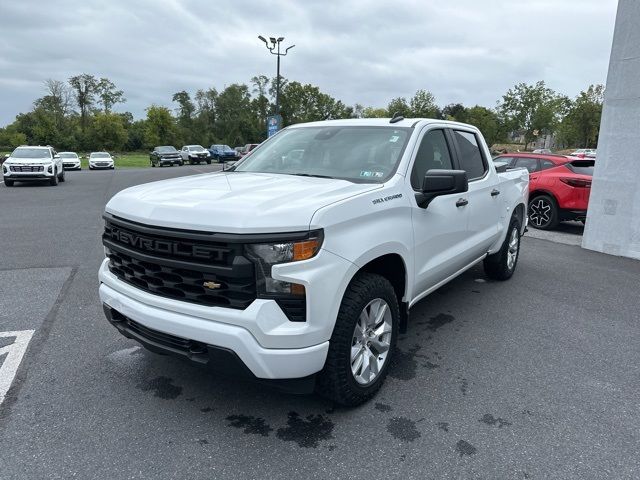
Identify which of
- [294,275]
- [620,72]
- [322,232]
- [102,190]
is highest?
[620,72]

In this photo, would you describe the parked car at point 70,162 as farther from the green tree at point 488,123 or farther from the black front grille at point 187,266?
the green tree at point 488,123

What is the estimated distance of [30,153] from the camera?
1884 centimetres

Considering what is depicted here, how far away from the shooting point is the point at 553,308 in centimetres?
492

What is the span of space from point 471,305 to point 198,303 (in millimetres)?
3299

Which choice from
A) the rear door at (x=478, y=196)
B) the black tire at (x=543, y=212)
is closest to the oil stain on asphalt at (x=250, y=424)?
the rear door at (x=478, y=196)

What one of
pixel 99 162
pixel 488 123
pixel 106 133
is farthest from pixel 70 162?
pixel 488 123

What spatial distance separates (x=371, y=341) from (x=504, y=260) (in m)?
3.28

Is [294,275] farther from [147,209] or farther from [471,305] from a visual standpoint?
[471,305]

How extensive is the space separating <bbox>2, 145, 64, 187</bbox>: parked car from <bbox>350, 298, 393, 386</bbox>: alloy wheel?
1894cm

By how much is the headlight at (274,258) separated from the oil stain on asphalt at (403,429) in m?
1.05

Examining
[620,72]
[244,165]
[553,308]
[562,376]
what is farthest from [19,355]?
[620,72]

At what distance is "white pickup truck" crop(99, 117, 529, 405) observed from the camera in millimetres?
2391

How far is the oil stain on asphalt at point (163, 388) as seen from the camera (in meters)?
3.09

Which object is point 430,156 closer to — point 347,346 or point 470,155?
point 470,155
